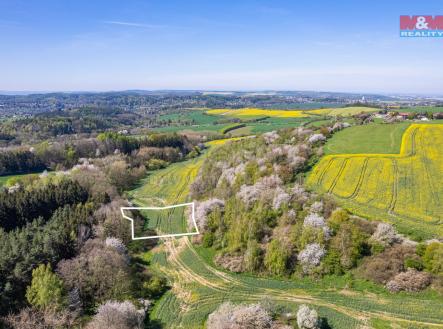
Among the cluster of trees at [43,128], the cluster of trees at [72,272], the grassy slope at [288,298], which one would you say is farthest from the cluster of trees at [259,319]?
the cluster of trees at [43,128]

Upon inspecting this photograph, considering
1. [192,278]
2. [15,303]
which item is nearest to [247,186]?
[192,278]

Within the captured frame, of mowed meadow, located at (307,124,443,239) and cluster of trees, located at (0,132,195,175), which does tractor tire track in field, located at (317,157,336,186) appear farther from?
cluster of trees, located at (0,132,195,175)

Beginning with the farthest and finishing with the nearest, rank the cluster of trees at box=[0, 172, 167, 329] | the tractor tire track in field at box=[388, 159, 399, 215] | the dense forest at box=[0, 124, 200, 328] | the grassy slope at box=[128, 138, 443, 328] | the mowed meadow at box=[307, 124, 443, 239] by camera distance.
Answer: the tractor tire track in field at box=[388, 159, 399, 215] < the mowed meadow at box=[307, 124, 443, 239] < the dense forest at box=[0, 124, 200, 328] < the cluster of trees at box=[0, 172, 167, 329] < the grassy slope at box=[128, 138, 443, 328]

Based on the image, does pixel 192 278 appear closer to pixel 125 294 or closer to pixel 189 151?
pixel 125 294

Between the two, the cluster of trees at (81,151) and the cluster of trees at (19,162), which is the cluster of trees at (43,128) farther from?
the cluster of trees at (19,162)

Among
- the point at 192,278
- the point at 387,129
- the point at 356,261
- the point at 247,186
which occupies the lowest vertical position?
the point at 192,278

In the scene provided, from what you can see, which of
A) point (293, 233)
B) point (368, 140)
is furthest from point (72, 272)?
point (368, 140)

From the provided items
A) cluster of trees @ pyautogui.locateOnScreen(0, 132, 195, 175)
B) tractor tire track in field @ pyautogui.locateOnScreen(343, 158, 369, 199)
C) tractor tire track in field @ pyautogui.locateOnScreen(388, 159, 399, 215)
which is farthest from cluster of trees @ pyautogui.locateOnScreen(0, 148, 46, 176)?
tractor tire track in field @ pyautogui.locateOnScreen(388, 159, 399, 215)
